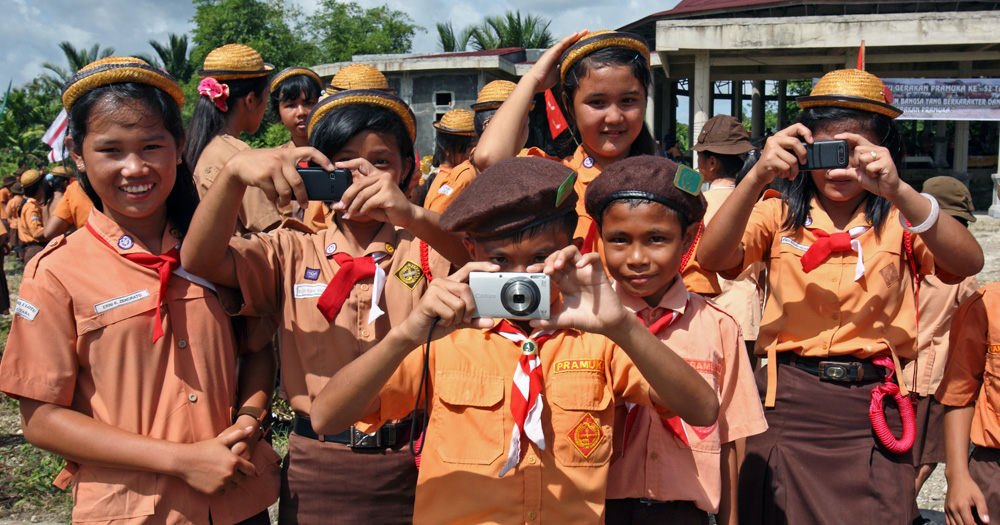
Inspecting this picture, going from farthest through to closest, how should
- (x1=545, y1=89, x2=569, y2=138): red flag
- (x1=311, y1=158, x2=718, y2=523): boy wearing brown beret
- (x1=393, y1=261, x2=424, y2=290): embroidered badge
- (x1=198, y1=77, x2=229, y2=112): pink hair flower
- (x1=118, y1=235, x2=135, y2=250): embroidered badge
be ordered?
(x1=198, y1=77, x2=229, y2=112): pink hair flower, (x1=545, y1=89, x2=569, y2=138): red flag, (x1=393, y1=261, x2=424, y2=290): embroidered badge, (x1=118, y1=235, x2=135, y2=250): embroidered badge, (x1=311, y1=158, x2=718, y2=523): boy wearing brown beret

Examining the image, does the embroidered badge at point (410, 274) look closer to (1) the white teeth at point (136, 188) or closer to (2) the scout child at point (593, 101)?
(2) the scout child at point (593, 101)

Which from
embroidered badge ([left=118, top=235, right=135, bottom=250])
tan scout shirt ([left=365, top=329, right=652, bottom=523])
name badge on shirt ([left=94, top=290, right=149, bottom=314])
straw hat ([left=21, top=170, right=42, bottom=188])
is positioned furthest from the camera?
straw hat ([left=21, top=170, right=42, bottom=188])

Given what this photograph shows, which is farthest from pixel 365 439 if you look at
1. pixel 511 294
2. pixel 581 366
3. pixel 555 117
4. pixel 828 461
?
pixel 828 461

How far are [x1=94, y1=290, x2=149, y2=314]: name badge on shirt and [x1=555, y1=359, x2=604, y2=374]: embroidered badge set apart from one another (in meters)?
1.21

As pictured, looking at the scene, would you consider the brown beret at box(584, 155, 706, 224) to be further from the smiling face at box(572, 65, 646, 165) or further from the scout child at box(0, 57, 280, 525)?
the scout child at box(0, 57, 280, 525)

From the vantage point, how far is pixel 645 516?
2.30 metres

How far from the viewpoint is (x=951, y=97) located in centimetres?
1351

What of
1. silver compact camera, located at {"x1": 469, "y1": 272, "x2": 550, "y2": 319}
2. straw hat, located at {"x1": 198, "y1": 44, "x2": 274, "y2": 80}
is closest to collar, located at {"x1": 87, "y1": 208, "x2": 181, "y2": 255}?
silver compact camera, located at {"x1": 469, "y1": 272, "x2": 550, "y2": 319}

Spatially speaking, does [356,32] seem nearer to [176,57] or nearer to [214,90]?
[176,57]

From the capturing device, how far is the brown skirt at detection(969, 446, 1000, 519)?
2.61 meters

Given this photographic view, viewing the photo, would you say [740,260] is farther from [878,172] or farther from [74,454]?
[74,454]

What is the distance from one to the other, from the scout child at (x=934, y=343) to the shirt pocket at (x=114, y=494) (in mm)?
3777

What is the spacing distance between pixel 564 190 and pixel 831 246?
1.28 metres

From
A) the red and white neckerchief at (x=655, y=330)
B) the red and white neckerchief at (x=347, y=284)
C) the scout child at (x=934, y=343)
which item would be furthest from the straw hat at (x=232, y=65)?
the scout child at (x=934, y=343)
